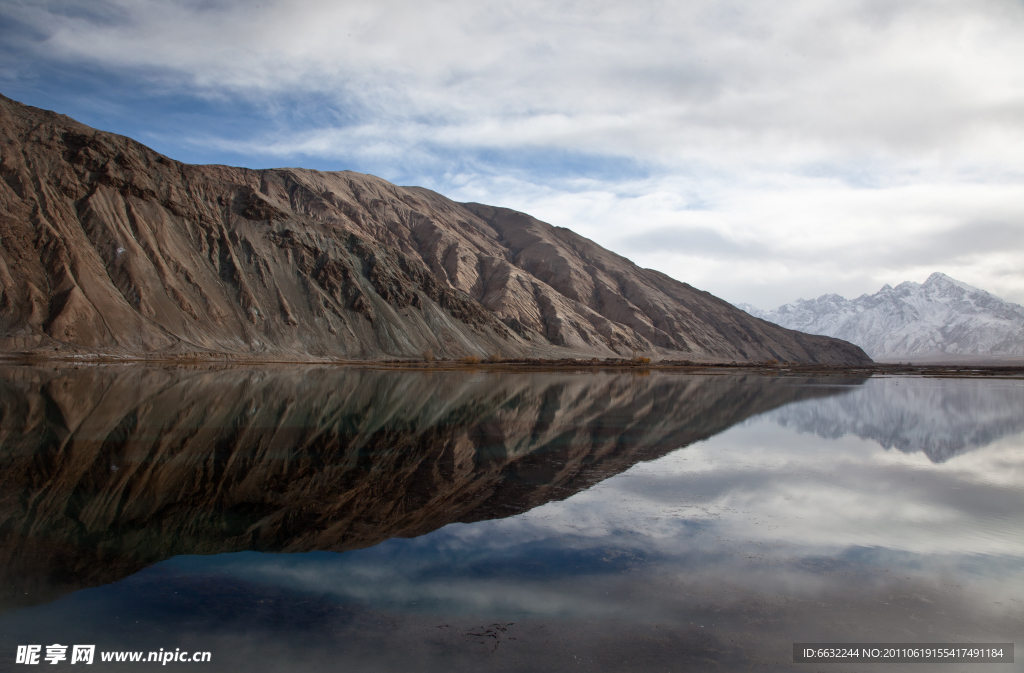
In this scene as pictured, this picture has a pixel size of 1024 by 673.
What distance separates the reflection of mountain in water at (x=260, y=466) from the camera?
10867 millimetres

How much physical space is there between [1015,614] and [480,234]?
638 ft

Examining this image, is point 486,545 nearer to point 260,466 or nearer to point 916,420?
point 260,466

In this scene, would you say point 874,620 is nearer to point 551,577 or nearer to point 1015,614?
point 1015,614

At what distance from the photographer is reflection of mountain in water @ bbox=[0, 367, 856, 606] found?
10867 mm

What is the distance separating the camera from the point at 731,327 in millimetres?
194250

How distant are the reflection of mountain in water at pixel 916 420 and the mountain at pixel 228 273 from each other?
245 feet

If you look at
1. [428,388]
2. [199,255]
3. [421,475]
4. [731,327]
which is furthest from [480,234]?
[421,475]

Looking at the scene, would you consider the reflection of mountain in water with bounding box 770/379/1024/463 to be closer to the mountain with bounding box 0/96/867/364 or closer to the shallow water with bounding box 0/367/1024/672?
the shallow water with bounding box 0/367/1024/672

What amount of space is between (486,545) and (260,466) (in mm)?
8803

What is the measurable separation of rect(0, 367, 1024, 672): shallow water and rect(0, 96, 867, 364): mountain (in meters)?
63.6

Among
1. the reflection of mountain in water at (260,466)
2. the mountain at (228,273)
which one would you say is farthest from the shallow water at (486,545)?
the mountain at (228,273)

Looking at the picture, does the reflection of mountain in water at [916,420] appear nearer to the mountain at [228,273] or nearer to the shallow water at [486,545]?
the shallow water at [486,545]

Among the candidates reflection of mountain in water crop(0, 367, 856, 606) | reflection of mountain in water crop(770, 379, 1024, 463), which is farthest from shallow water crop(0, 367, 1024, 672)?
reflection of mountain in water crop(770, 379, 1024, 463)

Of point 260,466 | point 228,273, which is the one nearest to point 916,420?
point 260,466
